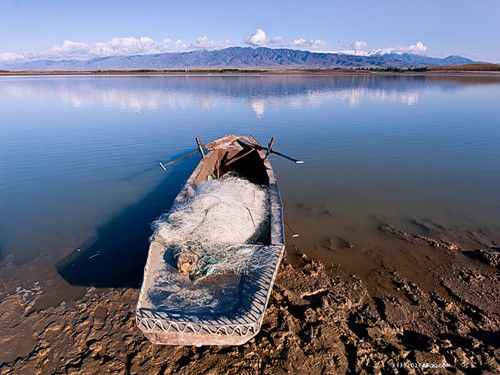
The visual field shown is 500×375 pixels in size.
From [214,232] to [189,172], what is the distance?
22.5 feet

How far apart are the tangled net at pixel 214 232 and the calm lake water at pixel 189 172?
1214 millimetres

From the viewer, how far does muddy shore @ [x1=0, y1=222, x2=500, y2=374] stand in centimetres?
424

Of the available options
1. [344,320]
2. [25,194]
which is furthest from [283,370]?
[25,194]

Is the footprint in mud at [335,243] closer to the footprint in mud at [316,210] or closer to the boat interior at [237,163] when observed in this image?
the footprint in mud at [316,210]

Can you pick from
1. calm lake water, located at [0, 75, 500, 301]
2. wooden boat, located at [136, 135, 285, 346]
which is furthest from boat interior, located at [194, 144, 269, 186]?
wooden boat, located at [136, 135, 285, 346]

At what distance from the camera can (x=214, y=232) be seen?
6219 mm

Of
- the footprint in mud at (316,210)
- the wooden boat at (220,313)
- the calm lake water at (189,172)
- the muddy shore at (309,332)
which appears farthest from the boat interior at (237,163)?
the muddy shore at (309,332)

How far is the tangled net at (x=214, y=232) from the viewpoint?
5387 millimetres

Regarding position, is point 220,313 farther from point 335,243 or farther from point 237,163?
point 237,163

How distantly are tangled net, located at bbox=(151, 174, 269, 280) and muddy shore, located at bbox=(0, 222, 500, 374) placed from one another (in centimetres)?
97

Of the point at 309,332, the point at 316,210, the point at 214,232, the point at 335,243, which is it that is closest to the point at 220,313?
the point at 309,332

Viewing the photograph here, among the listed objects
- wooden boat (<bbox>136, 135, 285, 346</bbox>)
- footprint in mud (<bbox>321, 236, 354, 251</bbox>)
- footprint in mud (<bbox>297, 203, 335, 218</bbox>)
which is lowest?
footprint in mud (<bbox>321, 236, 354, 251</bbox>)

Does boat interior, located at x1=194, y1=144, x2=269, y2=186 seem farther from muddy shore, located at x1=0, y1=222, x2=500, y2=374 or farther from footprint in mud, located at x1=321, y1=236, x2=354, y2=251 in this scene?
muddy shore, located at x1=0, y1=222, x2=500, y2=374

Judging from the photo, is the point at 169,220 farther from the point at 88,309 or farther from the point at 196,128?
the point at 196,128
